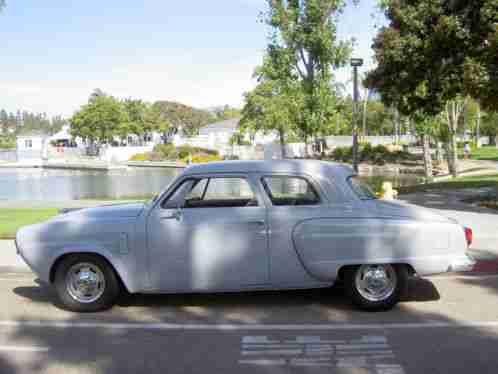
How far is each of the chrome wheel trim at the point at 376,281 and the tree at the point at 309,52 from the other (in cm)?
2615

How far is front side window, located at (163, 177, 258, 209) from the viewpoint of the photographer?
6235 mm

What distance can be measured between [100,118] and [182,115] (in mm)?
33134

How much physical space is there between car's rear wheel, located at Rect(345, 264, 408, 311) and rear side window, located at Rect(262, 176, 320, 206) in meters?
0.90

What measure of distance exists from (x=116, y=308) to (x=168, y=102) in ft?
343

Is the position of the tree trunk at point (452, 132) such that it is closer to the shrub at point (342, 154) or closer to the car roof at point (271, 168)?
the shrub at point (342, 154)

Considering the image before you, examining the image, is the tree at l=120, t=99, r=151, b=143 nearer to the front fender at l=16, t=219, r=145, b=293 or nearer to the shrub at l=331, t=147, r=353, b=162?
the shrub at l=331, t=147, r=353, b=162

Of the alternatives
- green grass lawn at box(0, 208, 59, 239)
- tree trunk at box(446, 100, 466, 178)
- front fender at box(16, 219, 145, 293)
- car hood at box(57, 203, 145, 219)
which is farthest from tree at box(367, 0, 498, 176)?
tree trunk at box(446, 100, 466, 178)

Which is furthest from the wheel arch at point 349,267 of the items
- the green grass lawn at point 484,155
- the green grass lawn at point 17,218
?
the green grass lawn at point 484,155

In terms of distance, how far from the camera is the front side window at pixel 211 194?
6235mm

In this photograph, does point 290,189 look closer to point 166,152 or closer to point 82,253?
point 82,253

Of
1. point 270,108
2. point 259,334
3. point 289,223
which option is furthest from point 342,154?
point 259,334

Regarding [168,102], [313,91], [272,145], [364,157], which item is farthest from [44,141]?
[313,91]

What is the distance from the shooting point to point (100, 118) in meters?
75.7

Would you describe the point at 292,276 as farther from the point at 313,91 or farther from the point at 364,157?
the point at 364,157
